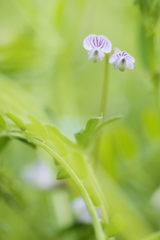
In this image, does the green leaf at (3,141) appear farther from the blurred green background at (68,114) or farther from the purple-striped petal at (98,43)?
the purple-striped petal at (98,43)

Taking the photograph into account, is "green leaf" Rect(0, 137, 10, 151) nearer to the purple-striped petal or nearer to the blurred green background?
the blurred green background

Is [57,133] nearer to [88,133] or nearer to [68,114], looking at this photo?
[88,133]

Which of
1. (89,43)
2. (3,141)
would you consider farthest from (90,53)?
(3,141)

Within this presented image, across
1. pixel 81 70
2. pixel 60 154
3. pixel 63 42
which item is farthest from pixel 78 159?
pixel 81 70

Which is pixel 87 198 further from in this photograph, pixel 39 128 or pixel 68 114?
pixel 68 114

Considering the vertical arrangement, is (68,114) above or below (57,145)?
above

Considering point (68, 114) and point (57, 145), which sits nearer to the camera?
point (57, 145)

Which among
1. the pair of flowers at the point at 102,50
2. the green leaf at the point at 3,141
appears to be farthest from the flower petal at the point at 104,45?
the green leaf at the point at 3,141
